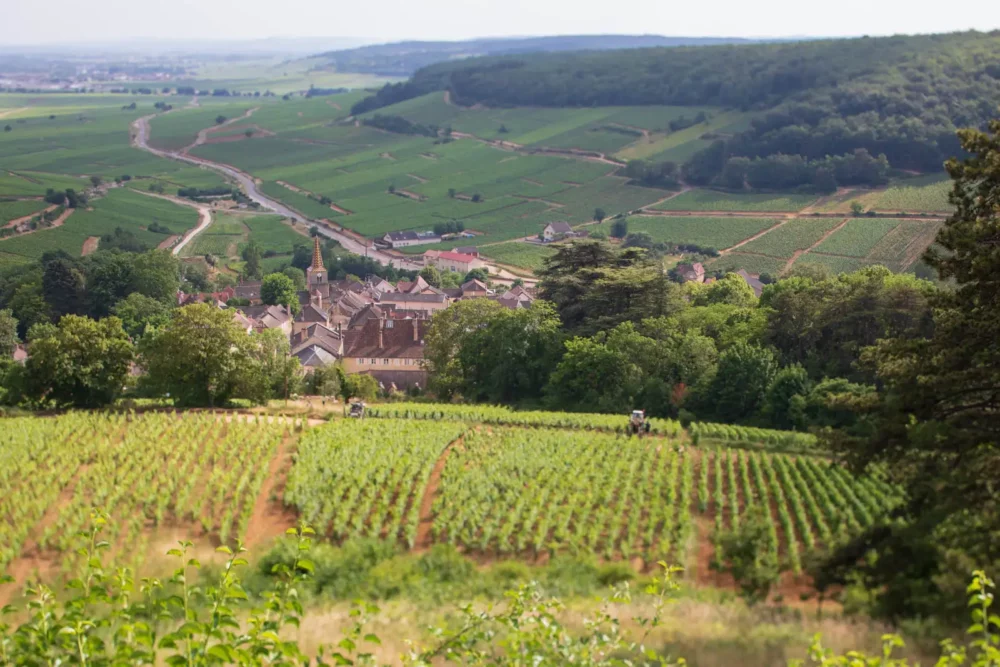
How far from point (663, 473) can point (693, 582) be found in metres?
9.35

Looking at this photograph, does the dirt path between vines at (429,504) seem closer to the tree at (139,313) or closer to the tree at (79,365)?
the tree at (79,365)

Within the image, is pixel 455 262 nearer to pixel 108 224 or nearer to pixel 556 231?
pixel 556 231

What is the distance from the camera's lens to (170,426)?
35.7m

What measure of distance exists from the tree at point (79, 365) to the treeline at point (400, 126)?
134 m

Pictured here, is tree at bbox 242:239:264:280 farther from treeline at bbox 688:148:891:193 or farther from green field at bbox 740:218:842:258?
treeline at bbox 688:148:891:193

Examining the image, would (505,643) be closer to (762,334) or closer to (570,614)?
(570,614)

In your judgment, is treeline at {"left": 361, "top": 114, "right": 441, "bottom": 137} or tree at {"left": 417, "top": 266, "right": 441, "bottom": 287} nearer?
tree at {"left": 417, "top": 266, "right": 441, "bottom": 287}

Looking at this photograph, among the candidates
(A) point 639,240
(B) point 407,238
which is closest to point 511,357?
(A) point 639,240

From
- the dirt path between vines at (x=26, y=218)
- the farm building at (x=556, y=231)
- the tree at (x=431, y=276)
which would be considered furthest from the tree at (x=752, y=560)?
the dirt path between vines at (x=26, y=218)

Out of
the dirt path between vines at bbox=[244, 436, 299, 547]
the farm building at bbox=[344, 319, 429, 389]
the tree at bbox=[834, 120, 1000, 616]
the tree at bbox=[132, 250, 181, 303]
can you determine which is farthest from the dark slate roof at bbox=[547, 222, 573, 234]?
the tree at bbox=[834, 120, 1000, 616]

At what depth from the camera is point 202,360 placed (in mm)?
40781

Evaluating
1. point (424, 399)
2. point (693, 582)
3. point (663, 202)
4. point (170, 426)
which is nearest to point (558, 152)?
point (663, 202)

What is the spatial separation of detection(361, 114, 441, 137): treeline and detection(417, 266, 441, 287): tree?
7945 cm

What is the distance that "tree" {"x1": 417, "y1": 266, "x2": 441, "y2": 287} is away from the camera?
93.1m
